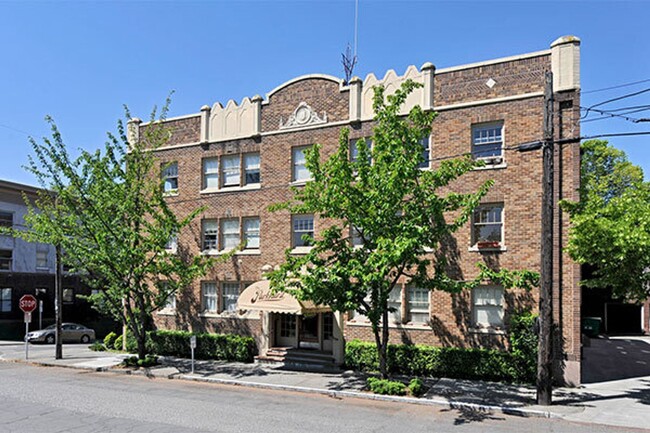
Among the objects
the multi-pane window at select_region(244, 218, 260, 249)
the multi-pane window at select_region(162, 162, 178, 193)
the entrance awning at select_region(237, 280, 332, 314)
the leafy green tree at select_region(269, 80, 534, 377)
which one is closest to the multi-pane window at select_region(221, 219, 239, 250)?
the multi-pane window at select_region(244, 218, 260, 249)

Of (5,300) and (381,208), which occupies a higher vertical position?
(381,208)

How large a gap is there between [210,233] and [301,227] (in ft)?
15.3

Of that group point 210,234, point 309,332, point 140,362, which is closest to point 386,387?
point 309,332

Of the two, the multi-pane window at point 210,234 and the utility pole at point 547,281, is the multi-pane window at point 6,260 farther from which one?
the utility pole at point 547,281

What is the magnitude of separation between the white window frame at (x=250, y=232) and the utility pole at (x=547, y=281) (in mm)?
12037

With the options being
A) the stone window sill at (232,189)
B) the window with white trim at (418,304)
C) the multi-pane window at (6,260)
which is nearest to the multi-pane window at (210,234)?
the stone window sill at (232,189)

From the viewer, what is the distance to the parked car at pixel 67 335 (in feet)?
105

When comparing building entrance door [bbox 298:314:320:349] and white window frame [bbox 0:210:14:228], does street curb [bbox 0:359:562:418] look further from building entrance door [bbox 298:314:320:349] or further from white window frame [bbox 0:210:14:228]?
white window frame [bbox 0:210:14:228]

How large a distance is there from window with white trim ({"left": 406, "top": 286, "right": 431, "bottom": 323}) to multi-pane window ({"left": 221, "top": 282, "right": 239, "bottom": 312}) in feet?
25.6

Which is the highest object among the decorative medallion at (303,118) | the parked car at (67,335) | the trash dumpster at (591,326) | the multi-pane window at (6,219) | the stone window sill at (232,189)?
the decorative medallion at (303,118)

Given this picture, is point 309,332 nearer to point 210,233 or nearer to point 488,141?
point 210,233

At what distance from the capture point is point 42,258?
38.6 m

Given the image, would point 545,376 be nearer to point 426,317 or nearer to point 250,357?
point 426,317

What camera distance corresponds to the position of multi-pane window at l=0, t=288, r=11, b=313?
1383 inches
